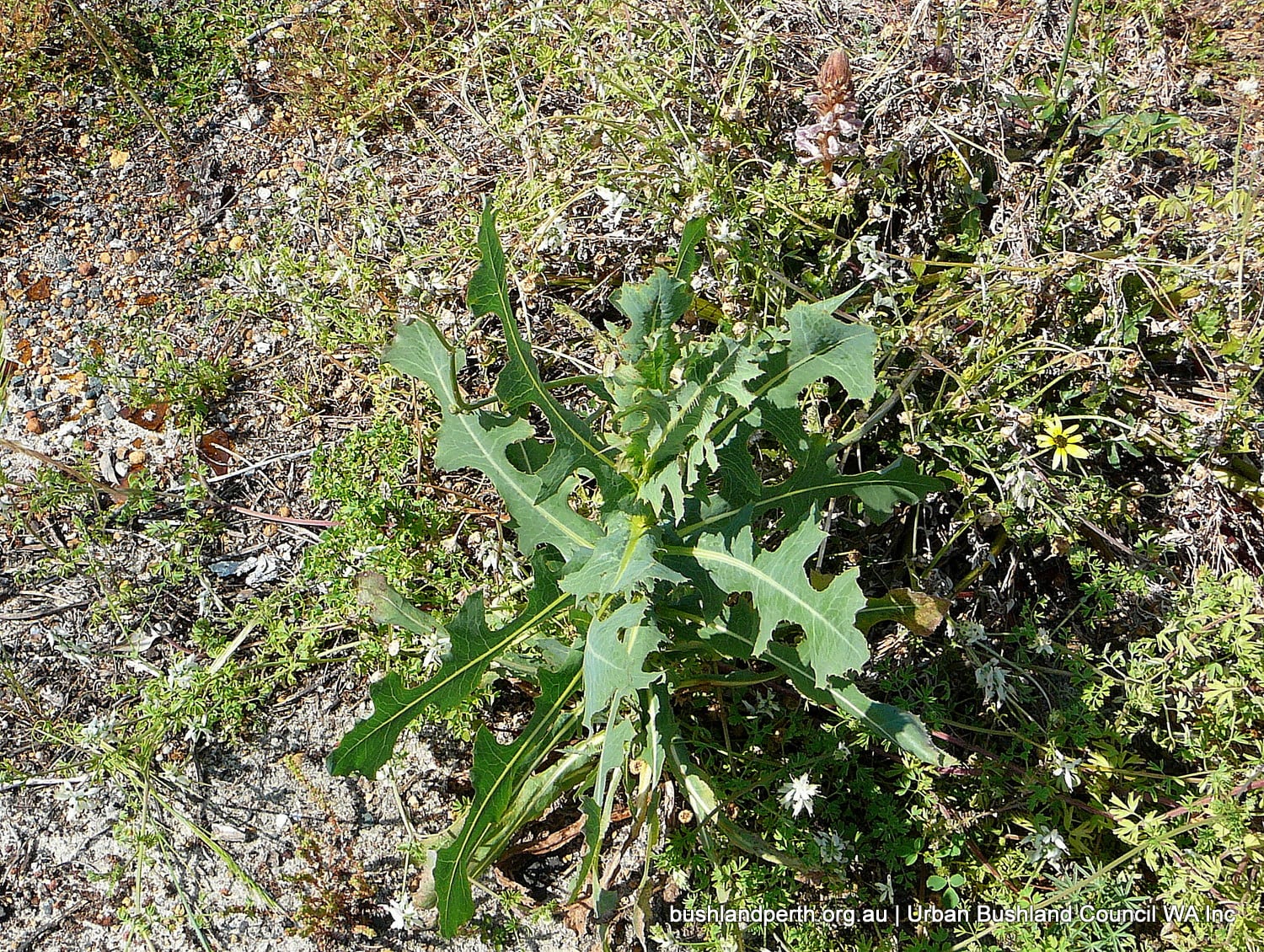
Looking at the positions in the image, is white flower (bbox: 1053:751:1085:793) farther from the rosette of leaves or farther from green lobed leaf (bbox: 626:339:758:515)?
green lobed leaf (bbox: 626:339:758:515)

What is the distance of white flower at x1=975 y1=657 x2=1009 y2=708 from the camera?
2.62 metres

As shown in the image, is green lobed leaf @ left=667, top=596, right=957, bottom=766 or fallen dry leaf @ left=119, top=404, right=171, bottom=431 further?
fallen dry leaf @ left=119, top=404, right=171, bottom=431

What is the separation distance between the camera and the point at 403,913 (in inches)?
105

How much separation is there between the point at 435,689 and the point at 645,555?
1.92 ft

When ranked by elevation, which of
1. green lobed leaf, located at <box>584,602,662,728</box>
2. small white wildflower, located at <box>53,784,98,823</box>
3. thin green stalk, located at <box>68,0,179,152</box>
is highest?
thin green stalk, located at <box>68,0,179,152</box>

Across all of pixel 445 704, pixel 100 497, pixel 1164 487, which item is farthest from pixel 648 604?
pixel 100 497

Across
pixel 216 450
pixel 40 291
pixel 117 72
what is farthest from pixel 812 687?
pixel 117 72

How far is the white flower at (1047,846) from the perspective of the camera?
250 cm

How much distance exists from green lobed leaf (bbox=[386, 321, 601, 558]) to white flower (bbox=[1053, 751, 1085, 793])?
1.41 m

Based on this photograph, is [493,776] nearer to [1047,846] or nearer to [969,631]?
[969,631]

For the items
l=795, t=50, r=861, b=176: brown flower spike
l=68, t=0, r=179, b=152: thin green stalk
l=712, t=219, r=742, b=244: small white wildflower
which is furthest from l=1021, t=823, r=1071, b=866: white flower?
l=68, t=0, r=179, b=152: thin green stalk

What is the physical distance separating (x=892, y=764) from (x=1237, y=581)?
1.06m

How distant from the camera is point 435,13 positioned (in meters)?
3.99

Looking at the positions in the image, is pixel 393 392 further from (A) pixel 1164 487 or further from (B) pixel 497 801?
(A) pixel 1164 487
